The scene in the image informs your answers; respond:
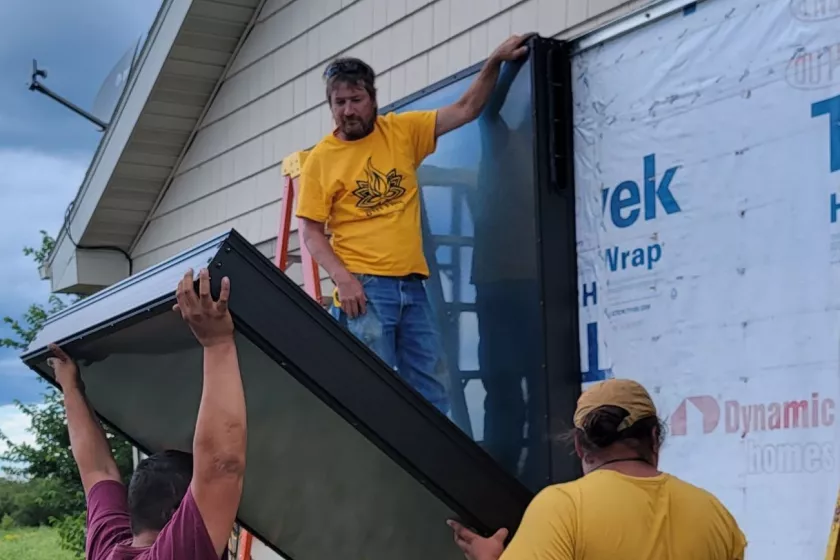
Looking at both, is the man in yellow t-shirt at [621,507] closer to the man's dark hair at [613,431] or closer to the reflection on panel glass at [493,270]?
the man's dark hair at [613,431]

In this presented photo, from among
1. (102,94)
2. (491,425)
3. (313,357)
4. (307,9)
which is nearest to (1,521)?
(102,94)

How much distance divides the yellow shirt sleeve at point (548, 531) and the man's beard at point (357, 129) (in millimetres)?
1967

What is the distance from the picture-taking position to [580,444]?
246 centimetres

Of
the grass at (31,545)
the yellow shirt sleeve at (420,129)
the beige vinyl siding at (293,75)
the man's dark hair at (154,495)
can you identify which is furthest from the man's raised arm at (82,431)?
the grass at (31,545)

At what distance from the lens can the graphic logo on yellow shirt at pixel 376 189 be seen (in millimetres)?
4020

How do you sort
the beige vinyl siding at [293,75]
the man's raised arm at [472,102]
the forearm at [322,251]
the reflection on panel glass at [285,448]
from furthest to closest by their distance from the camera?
the beige vinyl siding at [293,75] < the man's raised arm at [472,102] < the forearm at [322,251] < the reflection on panel glass at [285,448]

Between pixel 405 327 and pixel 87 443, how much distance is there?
→ 1307mm

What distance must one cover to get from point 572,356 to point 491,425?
47 cm

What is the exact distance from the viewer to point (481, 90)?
4262 millimetres

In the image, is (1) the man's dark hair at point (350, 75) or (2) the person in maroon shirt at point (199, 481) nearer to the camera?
(2) the person in maroon shirt at point (199, 481)

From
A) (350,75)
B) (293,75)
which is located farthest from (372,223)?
(293,75)

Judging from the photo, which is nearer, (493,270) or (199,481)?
(199,481)

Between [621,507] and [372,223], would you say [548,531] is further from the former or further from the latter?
[372,223]

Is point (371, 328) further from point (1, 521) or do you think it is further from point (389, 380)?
point (1, 521)
